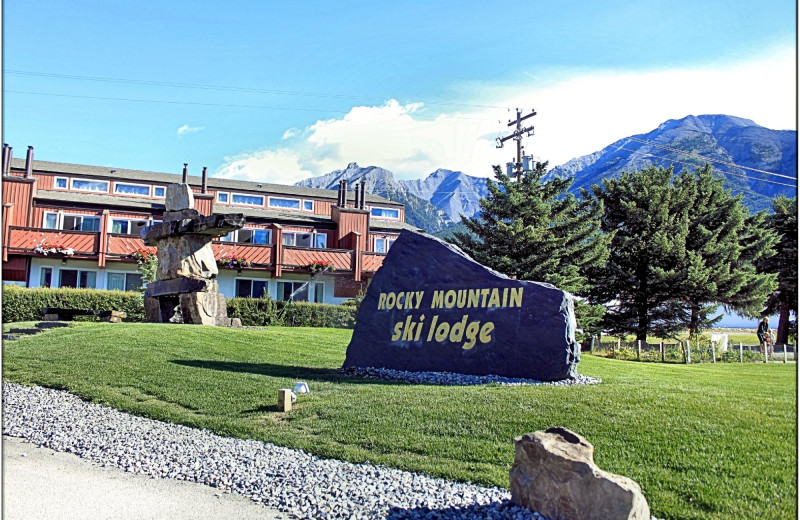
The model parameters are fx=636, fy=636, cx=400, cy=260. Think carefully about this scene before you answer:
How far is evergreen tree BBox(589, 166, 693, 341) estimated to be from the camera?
30266 millimetres

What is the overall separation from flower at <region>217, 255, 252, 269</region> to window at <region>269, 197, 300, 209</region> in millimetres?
9671

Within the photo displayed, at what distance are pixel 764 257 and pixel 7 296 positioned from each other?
34.5 meters

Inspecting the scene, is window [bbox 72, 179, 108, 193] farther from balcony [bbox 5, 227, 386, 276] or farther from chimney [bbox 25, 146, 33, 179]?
balcony [bbox 5, 227, 386, 276]

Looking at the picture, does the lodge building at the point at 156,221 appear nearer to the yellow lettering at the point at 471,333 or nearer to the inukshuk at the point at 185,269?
the inukshuk at the point at 185,269

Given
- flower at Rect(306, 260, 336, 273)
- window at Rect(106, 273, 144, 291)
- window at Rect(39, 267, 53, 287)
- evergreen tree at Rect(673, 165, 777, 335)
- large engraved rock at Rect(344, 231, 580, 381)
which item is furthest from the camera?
flower at Rect(306, 260, 336, 273)

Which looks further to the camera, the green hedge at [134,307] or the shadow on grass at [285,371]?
the green hedge at [134,307]

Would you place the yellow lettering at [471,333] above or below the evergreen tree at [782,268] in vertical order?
below

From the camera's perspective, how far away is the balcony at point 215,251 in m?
34.2

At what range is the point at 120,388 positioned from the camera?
11969 millimetres

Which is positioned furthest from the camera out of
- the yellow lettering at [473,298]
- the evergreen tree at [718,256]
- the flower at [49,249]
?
the flower at [49,249]

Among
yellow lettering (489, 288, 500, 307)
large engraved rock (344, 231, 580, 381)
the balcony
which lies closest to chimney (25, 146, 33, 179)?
the balcony

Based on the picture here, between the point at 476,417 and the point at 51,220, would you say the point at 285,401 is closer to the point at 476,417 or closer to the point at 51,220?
the point at 476,417

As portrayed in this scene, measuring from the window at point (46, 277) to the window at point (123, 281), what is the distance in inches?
117

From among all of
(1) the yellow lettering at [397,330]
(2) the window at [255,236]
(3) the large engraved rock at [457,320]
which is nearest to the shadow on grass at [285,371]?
(3) the large engraved rock at [457,320]
